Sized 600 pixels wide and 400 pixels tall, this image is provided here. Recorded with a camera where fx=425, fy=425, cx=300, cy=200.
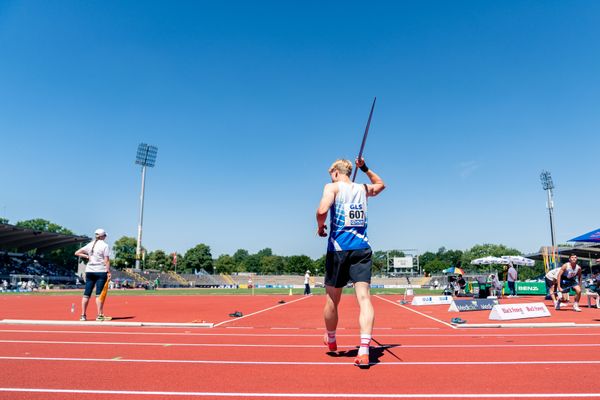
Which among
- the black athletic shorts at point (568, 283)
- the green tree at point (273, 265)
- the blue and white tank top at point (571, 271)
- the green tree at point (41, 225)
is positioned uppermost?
the green tree at point (41, 225)

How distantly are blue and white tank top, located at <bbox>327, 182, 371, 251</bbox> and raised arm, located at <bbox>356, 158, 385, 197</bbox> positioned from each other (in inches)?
12.4

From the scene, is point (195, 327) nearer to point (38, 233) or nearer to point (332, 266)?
point (332, 266)

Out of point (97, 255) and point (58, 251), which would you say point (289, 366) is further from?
point (58, 251)

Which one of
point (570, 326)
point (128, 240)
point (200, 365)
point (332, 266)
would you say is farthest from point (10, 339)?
point (128, 240)

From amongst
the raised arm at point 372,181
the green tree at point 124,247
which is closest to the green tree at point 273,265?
the green tree at point 124,247

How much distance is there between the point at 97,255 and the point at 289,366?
7.03m

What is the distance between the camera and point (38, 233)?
5784 centimetres

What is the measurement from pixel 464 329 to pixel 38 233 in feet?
207

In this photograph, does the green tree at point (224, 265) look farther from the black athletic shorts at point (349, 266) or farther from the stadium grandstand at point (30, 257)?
the black athletic shorts at point (349, 266)

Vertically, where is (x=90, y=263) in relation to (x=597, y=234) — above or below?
below

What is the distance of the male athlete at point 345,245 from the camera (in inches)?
185

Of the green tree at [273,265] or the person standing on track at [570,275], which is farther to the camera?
the green tree at [273,265]

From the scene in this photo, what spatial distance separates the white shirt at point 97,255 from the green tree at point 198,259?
127255mm

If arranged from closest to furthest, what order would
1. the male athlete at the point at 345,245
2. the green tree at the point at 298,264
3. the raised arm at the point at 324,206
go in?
1. the male athlete at the point at 345,245
2. the raised arm at the point at 324,206
3. the green tree at the point at 298,264
